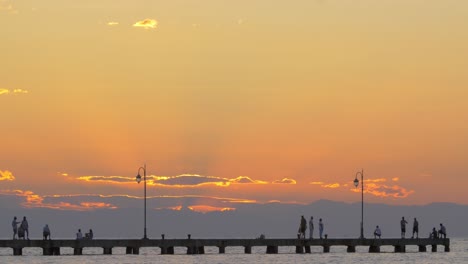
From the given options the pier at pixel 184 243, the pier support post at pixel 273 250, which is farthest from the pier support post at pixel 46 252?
the pier support post at pixel 273 250

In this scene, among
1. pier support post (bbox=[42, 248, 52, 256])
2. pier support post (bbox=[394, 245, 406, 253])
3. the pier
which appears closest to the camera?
the pier

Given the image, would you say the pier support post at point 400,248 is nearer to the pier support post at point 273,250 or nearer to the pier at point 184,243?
the pier at point 184,243

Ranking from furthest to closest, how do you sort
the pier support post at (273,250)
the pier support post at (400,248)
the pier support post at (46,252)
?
the pier support post at (400,248) < the pier support post at (273,250) < the pier support post at (46,252)

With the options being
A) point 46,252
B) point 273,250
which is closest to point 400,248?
point 273,250

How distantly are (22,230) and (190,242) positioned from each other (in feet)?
44.1

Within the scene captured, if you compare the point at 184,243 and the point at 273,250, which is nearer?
the point at 184,243

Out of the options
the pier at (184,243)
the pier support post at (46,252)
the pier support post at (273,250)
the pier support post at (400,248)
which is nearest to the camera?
the pier at (184,243)

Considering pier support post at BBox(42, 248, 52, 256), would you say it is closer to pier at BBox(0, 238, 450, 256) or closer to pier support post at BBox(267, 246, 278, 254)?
pier at BBox(0, 238, 450, 256)

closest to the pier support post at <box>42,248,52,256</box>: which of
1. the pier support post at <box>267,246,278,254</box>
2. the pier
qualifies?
the pier

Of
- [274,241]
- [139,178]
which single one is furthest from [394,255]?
[139,178]

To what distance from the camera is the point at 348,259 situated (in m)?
89.7

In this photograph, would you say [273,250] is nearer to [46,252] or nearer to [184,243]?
[184,243]

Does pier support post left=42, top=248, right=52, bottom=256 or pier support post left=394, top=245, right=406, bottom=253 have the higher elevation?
pier support post left=394, top=245, right=406, bottom=253

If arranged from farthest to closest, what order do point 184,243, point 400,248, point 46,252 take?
point 400,248 → point 46,252 → point 184,243
